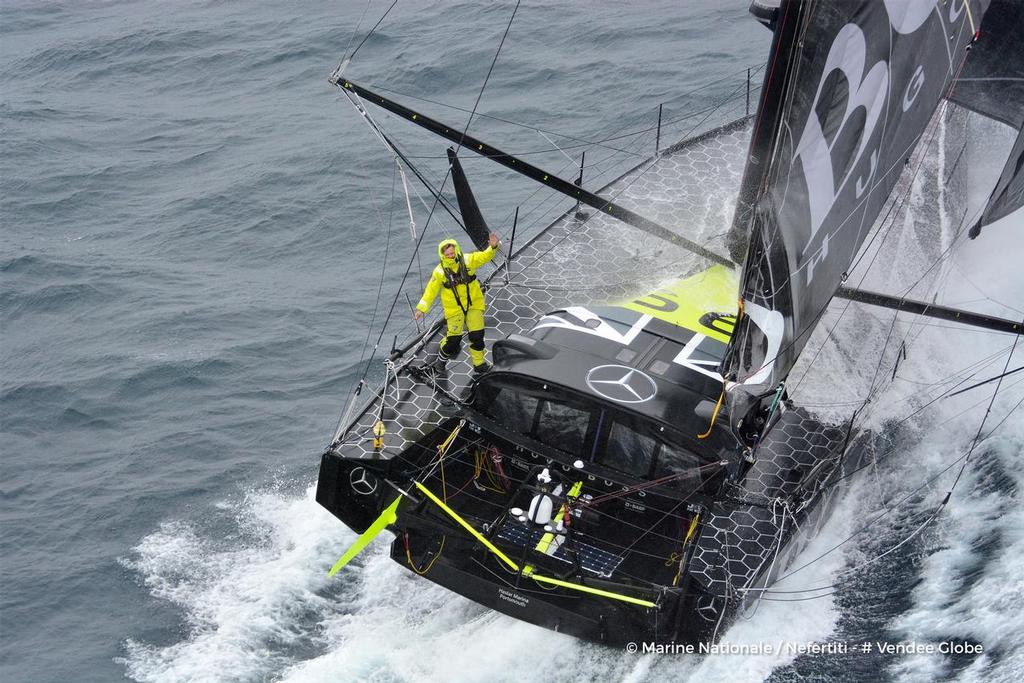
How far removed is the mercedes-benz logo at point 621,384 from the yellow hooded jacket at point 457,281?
1635 millimetres

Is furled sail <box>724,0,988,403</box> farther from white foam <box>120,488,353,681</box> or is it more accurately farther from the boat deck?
white foam <box>120,488,353,681</box>

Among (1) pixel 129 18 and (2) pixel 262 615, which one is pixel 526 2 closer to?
(1) pixel 129 18

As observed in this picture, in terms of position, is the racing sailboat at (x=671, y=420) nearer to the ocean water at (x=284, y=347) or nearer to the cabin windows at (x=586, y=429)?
the cabin windows at (x=586, y=429)

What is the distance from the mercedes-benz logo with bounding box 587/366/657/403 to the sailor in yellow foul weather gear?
164 cm

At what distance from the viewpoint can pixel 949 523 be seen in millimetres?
11641

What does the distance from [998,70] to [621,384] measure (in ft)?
25.7

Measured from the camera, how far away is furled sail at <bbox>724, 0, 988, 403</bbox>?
26.4 ft

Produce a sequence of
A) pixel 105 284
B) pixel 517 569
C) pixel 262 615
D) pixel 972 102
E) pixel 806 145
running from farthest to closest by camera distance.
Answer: pixel 105 284
pixel 972 102
pixel 262 615
pixel 517 569
pixel 806 145

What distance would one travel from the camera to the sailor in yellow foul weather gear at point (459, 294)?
37.4 ft

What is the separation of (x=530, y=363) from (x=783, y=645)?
3.38 metres

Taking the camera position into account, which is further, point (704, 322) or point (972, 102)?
point (972, 102)

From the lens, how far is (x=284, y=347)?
16031 millimetres

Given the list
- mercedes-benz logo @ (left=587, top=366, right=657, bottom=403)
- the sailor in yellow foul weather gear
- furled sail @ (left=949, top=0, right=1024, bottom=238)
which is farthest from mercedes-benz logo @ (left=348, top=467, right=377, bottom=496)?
furled sail @ (left=949, top=0, right=1024, bottom=238)

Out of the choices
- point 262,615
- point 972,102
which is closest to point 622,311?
point 262,615
